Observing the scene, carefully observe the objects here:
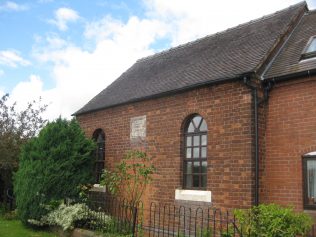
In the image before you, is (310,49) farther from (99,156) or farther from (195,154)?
(99,156)

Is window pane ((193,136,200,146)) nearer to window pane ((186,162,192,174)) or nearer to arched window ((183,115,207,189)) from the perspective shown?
arched window ((183,115,207,189))

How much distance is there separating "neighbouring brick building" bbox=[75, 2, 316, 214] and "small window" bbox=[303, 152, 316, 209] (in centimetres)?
2

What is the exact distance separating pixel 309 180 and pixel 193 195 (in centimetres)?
320

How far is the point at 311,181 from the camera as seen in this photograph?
369 inches

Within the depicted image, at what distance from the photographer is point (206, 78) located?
37.8 ft

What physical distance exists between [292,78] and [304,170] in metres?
2.31

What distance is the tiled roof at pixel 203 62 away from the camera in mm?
11500

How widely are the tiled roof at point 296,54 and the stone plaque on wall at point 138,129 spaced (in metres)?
4.55

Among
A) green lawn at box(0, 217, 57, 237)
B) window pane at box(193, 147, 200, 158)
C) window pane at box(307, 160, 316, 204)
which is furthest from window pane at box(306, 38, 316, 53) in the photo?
green lawn at box(0, 217, 57, 237)

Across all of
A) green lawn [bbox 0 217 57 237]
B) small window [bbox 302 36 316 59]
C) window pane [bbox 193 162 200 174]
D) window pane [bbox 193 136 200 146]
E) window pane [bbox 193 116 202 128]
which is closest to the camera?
small window [bbox 302 36 316 59]

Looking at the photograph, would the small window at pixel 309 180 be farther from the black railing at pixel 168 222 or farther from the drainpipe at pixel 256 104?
the drainpipe at pixel 256 104

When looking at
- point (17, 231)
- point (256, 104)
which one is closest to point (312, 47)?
point (256, 104)

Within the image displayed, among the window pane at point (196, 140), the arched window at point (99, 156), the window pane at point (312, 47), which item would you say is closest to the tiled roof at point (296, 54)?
the window pane at point (312, 47)

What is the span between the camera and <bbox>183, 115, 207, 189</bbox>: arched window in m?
11.4
